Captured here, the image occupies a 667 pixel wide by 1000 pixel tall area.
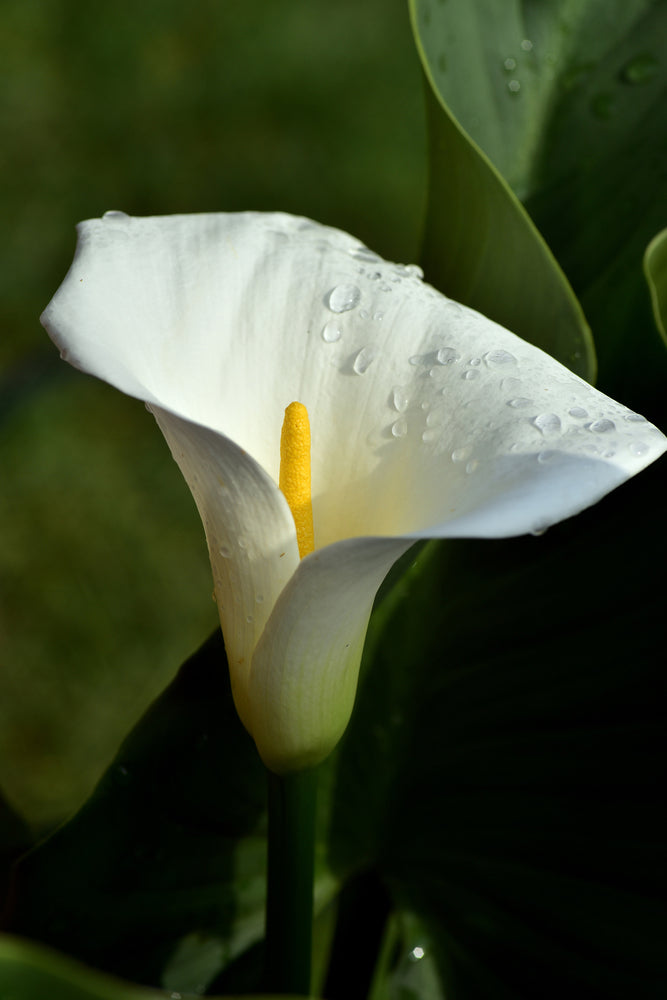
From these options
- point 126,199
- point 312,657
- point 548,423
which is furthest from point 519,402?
point 126,199

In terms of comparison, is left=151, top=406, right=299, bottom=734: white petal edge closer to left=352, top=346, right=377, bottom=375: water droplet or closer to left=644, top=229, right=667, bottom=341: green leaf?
left=352, top=346, right=377, bottom=375: water droplet

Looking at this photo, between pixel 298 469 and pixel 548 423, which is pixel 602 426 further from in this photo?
pixel 298 469

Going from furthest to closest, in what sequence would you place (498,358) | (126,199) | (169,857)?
(126,199) → (169,857) → (498,358)

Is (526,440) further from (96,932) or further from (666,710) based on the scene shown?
(96,932)

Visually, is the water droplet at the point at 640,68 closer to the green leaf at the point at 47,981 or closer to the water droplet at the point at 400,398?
the water droplet at the point at 400,398

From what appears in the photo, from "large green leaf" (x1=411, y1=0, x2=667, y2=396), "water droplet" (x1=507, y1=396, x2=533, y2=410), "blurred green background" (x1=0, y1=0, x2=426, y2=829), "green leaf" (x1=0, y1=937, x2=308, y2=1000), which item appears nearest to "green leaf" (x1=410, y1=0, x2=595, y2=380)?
"large green leaf" (x1=411, y1=0, x2=667, y2=396)
